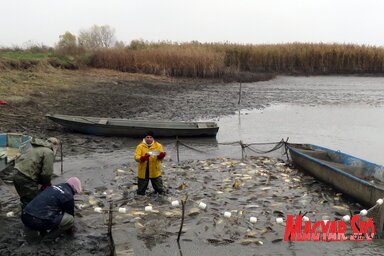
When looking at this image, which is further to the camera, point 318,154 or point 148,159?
point 318,154

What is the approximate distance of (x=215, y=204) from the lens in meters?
9.50

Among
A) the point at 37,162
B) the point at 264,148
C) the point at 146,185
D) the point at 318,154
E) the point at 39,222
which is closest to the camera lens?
the point at 39,222

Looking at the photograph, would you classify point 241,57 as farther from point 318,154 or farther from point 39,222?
point 39,222

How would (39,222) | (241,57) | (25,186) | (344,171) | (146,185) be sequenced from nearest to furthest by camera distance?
(39,222)
(25,186)
(146,185)
(344,171)
(241,57)

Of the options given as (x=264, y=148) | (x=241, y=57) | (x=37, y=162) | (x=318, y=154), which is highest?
(x=241, y=57)

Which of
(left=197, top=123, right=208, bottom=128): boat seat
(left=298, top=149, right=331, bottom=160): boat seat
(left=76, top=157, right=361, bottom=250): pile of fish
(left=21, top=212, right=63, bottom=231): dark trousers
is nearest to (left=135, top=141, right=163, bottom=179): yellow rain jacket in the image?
(left=76, top=157, right=361, bottom=250): pile of fish

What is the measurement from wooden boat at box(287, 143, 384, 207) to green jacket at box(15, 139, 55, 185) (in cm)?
723

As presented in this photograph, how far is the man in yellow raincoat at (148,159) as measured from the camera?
924 cm

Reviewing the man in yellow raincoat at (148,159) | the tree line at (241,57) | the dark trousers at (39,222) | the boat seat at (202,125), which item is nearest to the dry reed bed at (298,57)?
the tree line at (241,57)

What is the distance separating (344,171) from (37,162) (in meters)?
8.15

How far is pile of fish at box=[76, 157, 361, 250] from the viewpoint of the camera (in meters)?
7.88

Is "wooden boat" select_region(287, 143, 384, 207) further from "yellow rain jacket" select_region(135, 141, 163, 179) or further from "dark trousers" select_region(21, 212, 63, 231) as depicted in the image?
"dark trousers" select_region(21, 212, 63, 231)

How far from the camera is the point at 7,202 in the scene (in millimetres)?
8977

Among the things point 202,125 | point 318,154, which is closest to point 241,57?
point 202,125
